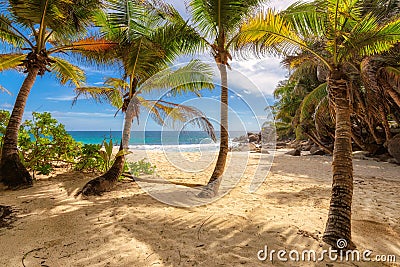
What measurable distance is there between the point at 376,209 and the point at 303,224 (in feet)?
7.16

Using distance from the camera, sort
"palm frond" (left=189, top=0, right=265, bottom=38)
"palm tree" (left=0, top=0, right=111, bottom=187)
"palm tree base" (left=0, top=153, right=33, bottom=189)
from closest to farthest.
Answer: "palm frond" (left=189, top=0, right=265, bottom=38)
"palm tree" (left=0, top=0, right=111, bottom=187)
"palm tree base" (left=0, top=153, right=33, bottom=189)

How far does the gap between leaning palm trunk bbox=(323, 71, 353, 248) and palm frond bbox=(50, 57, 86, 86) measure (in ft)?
23.4

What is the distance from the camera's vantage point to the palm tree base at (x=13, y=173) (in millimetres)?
5766

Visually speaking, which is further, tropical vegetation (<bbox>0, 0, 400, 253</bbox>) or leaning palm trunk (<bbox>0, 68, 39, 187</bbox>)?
leaning palm trunk (<bbox>0, 68, 39, 187</bbox>)

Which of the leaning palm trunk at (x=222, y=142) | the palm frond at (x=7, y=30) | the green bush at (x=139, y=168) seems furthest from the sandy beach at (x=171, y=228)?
the palm frond at (x=7, y=30)

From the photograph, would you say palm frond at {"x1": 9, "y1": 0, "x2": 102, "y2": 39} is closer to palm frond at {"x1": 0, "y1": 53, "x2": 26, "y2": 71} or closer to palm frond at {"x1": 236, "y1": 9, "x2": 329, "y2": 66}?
palm frond at {"x1": 0, "y1": 53, "x2": 26, "y2": 71}

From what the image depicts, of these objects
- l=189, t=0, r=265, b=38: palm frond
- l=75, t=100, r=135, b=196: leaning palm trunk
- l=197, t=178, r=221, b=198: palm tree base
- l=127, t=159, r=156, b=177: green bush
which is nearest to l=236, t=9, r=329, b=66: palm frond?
l=189, t=0, r=265, b=38: palm frond

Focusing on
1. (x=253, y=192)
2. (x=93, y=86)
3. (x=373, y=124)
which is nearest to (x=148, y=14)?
(x=93, y=86)

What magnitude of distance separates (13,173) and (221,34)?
617 centimetres

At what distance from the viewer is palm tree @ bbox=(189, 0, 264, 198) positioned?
5.46 m

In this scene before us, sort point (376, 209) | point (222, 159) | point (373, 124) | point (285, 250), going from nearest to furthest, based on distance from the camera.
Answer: point (285, 250) → point (376, 209) → point (222, 159) → point (373, 124)

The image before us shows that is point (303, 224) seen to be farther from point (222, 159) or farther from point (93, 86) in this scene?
point (93, 86)

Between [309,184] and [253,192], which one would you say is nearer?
[253,192]

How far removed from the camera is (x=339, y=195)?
11.3ft
